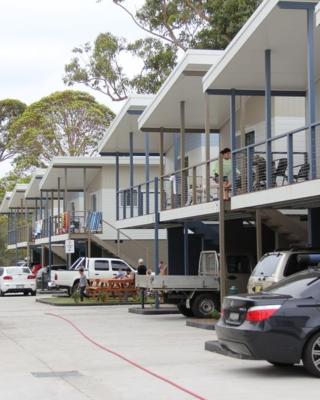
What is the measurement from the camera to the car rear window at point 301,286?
36.3ft

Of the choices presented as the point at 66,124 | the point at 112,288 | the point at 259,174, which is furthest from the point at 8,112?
the point at 259,174

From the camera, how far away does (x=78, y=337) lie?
17812 millimetres

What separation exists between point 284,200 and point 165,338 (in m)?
3.92


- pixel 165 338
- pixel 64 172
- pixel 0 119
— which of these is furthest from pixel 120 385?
pixel 0 119

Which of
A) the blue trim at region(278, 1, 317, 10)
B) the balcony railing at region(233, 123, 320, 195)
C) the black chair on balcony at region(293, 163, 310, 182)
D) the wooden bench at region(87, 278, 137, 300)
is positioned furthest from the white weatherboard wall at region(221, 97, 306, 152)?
the blue trim at region(278, 1, 317, 10)

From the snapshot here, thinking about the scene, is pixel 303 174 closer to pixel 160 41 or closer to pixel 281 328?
pixel 281 328

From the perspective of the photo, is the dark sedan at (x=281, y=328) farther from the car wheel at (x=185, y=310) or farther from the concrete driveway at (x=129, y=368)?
the car wheel at (x=185, y=310)

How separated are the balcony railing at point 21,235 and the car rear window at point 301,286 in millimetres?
42581

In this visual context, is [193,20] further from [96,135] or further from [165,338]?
[165,338]

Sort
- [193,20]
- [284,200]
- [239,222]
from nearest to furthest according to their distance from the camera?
[284,200], [239,222], [193,20]

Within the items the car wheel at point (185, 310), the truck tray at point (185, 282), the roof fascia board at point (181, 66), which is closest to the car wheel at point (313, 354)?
the truck tray at point (185, 282)

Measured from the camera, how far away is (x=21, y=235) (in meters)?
58.8

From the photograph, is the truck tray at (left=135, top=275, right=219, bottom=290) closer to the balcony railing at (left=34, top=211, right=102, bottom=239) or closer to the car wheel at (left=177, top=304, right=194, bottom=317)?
the car wheel at (left=177, top=304, right=194, bottom=317)

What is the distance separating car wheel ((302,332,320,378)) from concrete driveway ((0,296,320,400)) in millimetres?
228
